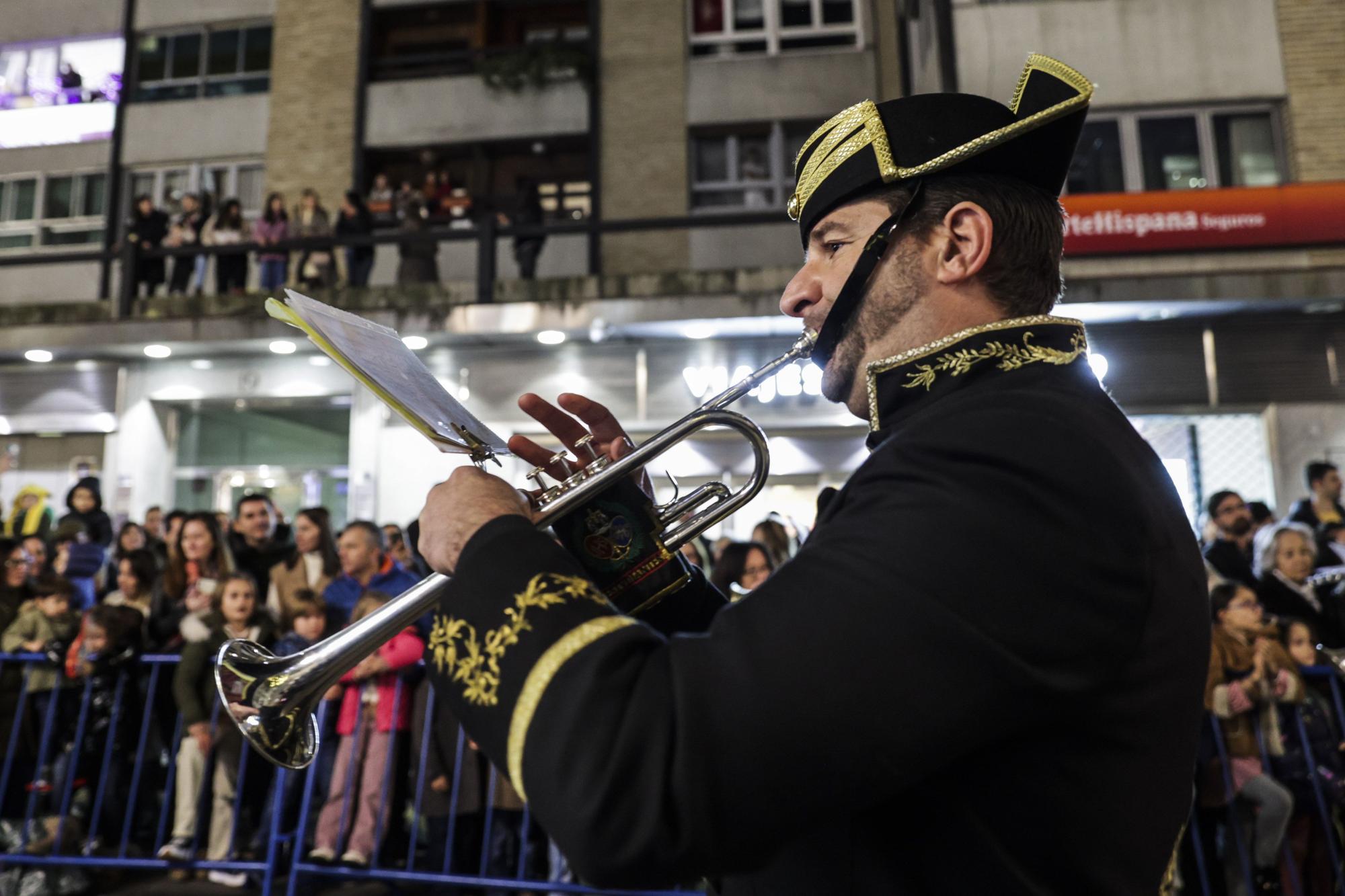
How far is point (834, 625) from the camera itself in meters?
1.06

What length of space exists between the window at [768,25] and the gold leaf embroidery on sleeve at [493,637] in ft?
54.3

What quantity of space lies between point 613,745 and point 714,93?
16237mm

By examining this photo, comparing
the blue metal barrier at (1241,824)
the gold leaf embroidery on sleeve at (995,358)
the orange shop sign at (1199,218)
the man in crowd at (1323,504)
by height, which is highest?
the orange shop sign at (1199,218)

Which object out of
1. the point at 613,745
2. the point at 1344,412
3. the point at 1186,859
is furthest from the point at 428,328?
the point at 613,745

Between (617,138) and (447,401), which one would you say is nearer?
(447,401)

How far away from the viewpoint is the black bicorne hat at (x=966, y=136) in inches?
60.5

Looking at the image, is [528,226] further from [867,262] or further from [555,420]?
[867,262]

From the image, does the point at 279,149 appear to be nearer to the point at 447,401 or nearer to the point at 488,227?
the point at 488,227

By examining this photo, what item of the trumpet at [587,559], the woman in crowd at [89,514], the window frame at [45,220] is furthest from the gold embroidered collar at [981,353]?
the window frame at [45,220]

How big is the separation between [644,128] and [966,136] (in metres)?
15.3

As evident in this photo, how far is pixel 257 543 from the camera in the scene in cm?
799

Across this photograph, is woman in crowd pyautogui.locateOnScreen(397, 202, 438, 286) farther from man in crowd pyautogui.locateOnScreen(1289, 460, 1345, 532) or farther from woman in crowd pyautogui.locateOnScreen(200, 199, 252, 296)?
man in crowd pyautogui.locateOnScreen(1289, 460, 1345, 532)

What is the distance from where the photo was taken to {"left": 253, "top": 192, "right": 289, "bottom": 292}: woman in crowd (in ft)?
45.6

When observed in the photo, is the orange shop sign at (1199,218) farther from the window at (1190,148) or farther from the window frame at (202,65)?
the window frame at (202,65)
